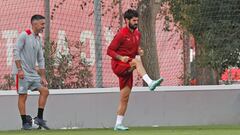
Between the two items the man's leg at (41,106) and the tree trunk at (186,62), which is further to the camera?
the tree trunk at (186,62)

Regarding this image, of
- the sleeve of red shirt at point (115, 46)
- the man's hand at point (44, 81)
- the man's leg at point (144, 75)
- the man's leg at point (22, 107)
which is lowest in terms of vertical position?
the man's leg at point (22, 107)

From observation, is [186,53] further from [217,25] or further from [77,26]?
[77,26]

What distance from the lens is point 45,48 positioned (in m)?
15.0

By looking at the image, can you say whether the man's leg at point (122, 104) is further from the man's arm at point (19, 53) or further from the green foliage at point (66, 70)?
the green foliage at point (66, 70)

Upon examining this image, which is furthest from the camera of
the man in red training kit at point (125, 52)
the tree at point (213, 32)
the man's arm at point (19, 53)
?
the tree at point (213, 32)

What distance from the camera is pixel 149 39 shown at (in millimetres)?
15227

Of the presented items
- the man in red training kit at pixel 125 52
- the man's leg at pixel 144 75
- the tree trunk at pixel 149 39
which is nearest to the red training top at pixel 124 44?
the man in red training kit at pixel 125 52

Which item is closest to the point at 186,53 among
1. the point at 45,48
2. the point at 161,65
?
the point at 161,65

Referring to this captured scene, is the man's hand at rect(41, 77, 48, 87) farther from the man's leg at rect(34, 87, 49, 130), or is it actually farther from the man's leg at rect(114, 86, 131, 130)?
the man's leg at rect(114, 86, 131, 130)

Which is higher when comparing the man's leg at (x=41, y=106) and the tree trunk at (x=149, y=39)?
the tree trunk at (x=149, y=39)

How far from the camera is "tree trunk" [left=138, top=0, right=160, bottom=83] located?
15156 millimetres

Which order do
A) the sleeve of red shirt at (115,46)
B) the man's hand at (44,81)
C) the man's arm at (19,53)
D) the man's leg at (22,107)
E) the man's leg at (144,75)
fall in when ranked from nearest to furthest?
the man's leg at (144,75)
the sleeve of red shirt at (115,46)
the man's arm at (19,53)
the man's leg at (22,107)
the man's hand at (44,81)

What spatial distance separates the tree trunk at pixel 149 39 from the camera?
49.7ft

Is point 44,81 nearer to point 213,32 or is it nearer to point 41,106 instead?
point 41,106
